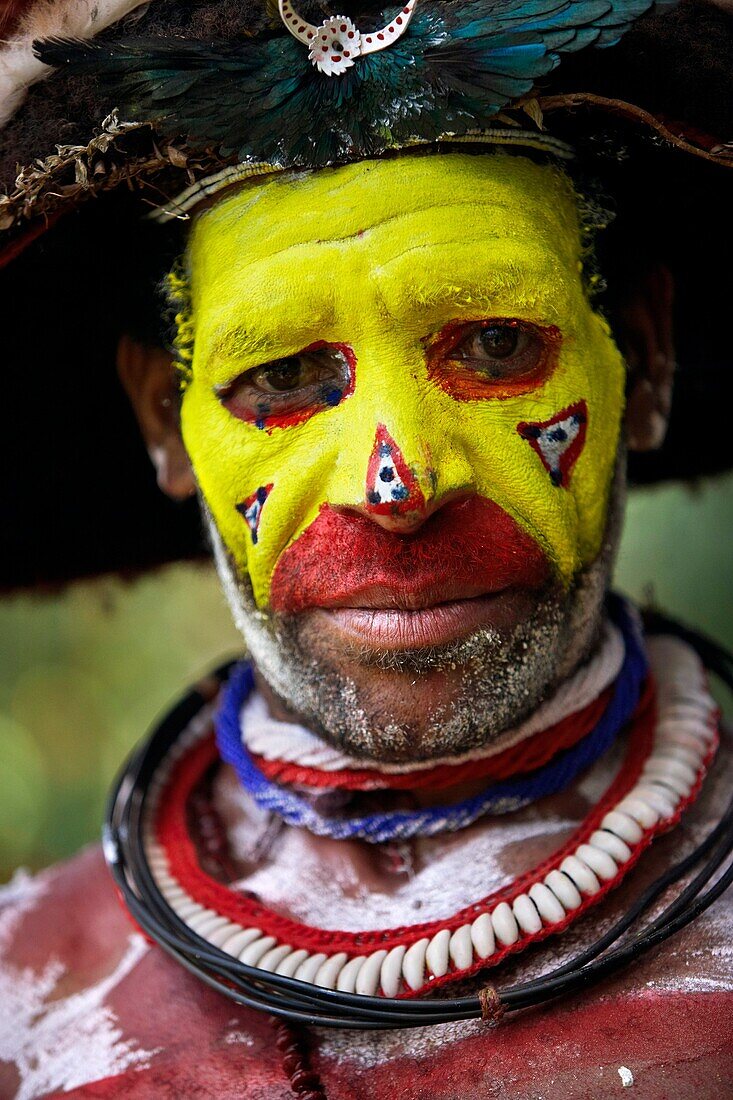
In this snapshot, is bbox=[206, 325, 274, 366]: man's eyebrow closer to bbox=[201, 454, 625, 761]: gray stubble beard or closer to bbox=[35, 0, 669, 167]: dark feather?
bbox=[35, 0, 669, 167]: dark feather

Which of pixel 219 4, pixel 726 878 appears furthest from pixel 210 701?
pixel 219 4

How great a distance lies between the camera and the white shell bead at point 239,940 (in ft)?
7.02

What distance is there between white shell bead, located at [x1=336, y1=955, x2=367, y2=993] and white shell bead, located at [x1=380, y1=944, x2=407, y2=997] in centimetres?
5

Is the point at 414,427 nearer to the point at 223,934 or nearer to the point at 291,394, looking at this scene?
the point at 291,394

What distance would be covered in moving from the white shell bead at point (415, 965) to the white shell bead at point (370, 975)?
0.16 ft

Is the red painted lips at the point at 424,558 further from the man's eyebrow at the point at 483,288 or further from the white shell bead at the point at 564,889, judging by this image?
the white shell bead at the point at 564,889

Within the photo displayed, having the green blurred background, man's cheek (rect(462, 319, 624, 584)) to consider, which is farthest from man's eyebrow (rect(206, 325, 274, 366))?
the green blurred background

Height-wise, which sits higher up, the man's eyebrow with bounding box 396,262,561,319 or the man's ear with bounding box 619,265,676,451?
the man's eyebrow with bounding box 396,262,561,319

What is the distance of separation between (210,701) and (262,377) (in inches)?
43.4

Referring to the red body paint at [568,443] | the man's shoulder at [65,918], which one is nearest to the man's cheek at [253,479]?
the red body paint at [568,443]

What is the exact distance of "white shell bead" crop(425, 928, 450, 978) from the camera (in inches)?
77.2

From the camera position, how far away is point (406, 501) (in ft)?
6.18

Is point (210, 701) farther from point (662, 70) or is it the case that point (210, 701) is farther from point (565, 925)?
point (662, 70)

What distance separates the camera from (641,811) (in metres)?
2.09
